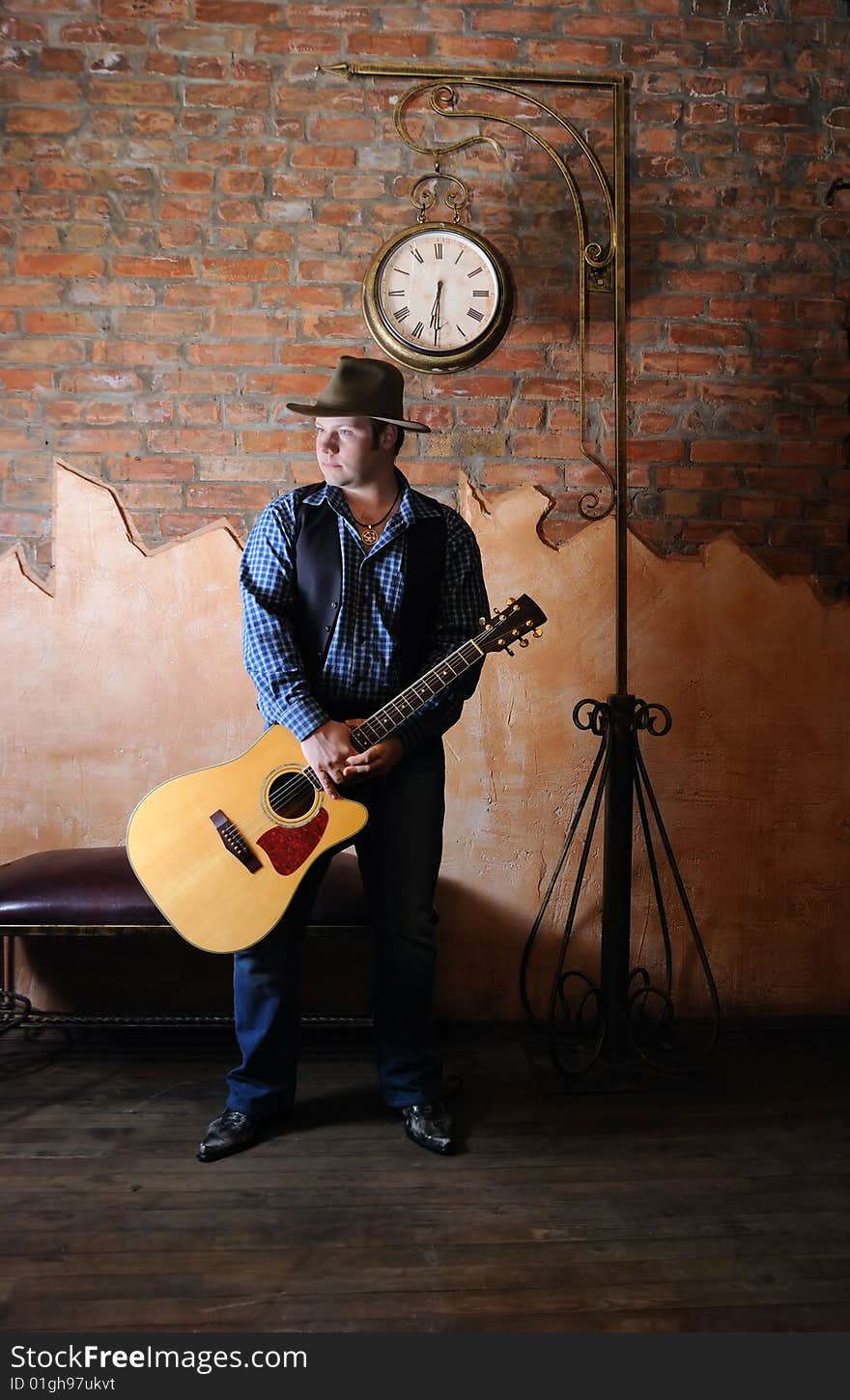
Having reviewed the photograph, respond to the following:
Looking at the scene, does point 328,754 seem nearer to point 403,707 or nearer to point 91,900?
point 403,707

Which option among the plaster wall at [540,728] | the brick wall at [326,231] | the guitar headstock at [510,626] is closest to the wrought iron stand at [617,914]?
the plaster wall at [540,728]

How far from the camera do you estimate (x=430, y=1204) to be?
1927 millimetres

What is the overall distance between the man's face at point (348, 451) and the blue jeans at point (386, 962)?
0.64 metres

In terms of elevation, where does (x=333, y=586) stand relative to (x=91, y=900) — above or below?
above

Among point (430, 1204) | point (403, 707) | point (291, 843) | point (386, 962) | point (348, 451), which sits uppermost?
point (348, 451)

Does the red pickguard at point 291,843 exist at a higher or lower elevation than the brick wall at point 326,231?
lower

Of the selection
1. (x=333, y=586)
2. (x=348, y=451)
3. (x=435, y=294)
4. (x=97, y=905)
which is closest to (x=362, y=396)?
(x=348, y=451)

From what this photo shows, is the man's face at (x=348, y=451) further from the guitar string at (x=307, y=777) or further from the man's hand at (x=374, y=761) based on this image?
the man's hand at (x=374, y=761)

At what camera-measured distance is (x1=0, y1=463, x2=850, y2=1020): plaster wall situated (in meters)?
2.91

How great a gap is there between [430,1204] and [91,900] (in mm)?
1109

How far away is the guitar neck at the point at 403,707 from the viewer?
85.0 inches

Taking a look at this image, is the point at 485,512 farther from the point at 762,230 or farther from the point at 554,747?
the point at 762,230

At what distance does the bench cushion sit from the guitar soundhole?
1.39ft

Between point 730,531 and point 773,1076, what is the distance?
1.54 m
